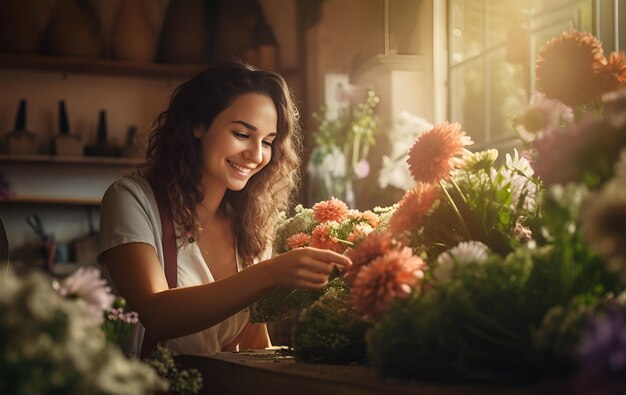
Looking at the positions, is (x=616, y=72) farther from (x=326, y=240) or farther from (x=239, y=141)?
(x=239, y=141)

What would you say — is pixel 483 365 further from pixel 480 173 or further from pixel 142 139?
pixel 142 139

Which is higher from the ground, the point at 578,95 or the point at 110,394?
the point at 578,95

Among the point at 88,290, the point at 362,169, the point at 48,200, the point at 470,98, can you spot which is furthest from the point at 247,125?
the point at 48,200

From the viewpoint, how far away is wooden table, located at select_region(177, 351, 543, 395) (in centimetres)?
76

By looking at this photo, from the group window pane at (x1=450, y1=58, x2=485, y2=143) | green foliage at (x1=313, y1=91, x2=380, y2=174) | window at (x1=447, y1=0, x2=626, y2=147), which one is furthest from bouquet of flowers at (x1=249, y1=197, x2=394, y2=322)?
green foliage at (x1=313, y1=91, x2=380, y2=174)

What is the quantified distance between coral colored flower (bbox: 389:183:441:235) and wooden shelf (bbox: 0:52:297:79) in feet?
10.7

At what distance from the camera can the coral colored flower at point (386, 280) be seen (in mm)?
859

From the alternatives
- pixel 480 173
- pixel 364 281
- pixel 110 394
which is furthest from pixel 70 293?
pixel 480 173

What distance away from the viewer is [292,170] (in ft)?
6.97

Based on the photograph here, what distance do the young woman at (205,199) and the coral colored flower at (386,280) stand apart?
581mm

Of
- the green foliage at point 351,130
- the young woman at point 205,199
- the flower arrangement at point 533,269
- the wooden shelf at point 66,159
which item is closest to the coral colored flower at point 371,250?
the flower arrangement at point 533,269

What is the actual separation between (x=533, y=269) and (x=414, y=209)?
1.00ft

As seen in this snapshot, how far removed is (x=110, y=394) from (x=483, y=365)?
0.34 metres

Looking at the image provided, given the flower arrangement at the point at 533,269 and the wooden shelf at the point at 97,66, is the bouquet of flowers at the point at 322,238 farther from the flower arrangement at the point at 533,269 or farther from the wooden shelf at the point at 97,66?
the wooden shelf at the point at 97,66
